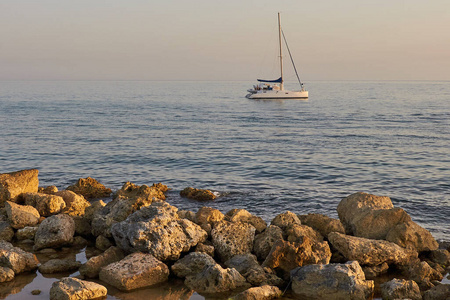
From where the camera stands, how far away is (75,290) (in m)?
9.73

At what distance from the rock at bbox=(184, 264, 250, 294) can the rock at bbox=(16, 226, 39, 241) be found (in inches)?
207

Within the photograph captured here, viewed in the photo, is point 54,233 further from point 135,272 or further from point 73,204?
point 135,272

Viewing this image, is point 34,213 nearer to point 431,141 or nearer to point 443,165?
point 443,165

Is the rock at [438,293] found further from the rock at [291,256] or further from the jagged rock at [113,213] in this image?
the jagged rock at [113,213]

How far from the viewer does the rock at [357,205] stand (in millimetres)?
13641

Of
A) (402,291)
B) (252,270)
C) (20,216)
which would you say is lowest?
(402,291)

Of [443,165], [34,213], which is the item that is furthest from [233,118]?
[34,213]

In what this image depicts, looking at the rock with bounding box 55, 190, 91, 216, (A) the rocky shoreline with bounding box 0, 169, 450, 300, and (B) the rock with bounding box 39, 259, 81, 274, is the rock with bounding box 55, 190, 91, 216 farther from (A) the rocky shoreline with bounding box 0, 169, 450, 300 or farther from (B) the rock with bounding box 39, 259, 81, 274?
(B) the rock with bounding box 39, 259, 81, 274

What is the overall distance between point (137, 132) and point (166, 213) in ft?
109

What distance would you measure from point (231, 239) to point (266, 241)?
0.86m

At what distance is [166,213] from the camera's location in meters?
12.2

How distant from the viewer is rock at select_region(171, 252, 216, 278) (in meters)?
11.2

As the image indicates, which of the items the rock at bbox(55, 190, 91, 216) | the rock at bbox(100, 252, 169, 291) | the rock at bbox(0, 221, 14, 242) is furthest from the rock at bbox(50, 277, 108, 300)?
the rock at bbox(55, 190, 91, 216)

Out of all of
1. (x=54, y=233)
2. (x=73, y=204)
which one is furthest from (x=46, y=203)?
(x=54, y=233)
